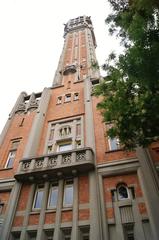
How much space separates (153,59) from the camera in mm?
8867

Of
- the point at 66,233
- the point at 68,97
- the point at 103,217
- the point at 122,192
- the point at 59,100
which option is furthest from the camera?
the point at 68,97

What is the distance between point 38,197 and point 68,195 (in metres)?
1.81

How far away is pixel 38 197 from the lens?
13.4 meters

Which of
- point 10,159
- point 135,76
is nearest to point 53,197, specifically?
point 10,159

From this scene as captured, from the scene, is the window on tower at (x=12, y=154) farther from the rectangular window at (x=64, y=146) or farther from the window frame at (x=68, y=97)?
the window frame at (x=68, y=97)

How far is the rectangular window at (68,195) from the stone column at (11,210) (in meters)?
2.73

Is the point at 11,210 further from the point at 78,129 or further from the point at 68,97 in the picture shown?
the point at 68,97

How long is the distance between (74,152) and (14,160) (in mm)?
4706

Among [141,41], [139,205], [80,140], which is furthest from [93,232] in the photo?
[141,41]

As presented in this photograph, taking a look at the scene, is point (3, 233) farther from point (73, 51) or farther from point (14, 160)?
point (73, 51)

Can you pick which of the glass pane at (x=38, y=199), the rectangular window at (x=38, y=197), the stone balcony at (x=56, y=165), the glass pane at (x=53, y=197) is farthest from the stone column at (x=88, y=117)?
the glass pane at (x=38, y=199)

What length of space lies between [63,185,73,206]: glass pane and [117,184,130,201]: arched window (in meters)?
2.60

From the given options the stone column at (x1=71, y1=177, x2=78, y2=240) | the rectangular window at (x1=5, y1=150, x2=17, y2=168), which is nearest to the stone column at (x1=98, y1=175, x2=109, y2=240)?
the stone column at (x1=71, y1=177, x2=78, y2=240)

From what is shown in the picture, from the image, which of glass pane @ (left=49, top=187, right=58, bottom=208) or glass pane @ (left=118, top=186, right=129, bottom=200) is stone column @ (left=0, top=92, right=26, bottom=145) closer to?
glass pane @ (left=49, top=187, right=58, bottom=208)
